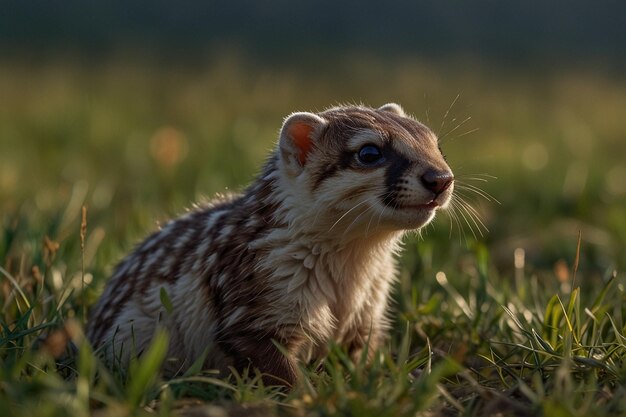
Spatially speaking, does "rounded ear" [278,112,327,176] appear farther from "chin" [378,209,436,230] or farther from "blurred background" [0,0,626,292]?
"blurred background" [0,0,626,292]

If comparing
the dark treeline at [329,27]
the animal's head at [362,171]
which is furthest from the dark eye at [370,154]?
the dark treeline at [329,27]

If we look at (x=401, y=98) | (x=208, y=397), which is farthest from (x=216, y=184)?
(x=401, y=98)

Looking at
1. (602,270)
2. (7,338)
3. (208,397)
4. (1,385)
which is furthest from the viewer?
(602,270)

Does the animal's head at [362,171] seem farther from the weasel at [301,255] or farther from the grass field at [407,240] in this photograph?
the grass field at [407,240]

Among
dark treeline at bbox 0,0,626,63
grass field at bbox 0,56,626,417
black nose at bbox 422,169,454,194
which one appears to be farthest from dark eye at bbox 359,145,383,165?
dark treeline at bbox 0,0,626,63

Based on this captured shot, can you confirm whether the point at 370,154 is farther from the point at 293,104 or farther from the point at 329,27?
the point at 329,27

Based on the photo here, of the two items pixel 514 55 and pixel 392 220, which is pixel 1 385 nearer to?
pixel 392 220
